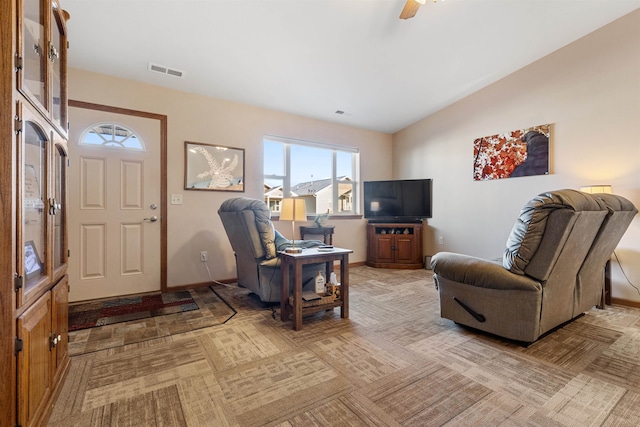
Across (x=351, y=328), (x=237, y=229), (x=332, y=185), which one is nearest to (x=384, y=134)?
(x=332, y=185)

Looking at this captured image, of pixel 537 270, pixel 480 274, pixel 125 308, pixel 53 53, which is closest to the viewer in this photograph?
pixel 53 53

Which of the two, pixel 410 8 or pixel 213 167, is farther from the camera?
pixel 213 167

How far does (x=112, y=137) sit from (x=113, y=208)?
0.79m

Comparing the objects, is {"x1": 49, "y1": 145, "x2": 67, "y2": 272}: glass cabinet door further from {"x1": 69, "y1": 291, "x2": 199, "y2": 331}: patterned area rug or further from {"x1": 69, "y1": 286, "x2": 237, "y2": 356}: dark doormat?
{"x1": 69, "y1": 291, "x2": 199, "y2": 331}: patterned area rug

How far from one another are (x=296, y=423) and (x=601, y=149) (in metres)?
4.06

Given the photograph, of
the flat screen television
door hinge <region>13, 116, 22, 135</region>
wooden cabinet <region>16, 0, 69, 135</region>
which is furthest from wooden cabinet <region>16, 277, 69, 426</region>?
the flat screen television

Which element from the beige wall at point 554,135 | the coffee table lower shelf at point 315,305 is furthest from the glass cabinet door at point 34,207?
the beige wall at point 554,135

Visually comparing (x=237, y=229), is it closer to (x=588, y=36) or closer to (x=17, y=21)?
(x=17, y=21)

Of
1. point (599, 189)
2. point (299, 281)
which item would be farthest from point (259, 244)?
point (599, 189)

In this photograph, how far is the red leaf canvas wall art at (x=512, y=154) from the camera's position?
3.60m

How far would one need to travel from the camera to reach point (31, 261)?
121 centimetres

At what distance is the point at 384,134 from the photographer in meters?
5.46

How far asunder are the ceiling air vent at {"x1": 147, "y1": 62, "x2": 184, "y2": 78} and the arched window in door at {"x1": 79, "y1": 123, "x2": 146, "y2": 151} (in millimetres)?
735

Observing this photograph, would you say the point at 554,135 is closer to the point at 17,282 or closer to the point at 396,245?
the point at 396,245
